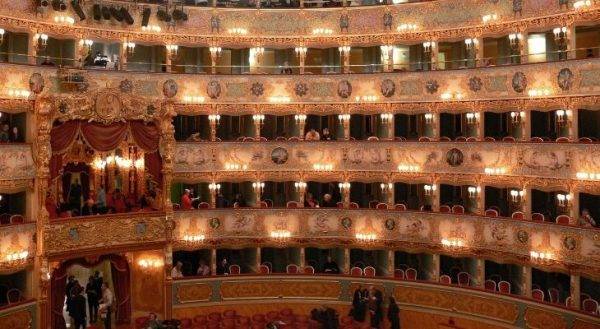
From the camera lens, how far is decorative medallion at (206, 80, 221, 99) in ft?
97.3

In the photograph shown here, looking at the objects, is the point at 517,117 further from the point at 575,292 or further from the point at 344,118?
the point at 344,118

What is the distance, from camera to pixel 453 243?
26.8 meters

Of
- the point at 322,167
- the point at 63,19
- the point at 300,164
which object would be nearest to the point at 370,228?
the point at 322,167

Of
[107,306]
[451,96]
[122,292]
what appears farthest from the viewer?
[451,96]

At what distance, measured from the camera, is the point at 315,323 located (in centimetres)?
2644

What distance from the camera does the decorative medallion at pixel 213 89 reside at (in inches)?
1168

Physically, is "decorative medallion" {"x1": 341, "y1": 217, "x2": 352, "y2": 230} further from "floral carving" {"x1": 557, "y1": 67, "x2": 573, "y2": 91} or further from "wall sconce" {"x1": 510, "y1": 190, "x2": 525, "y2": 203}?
"floral carving" {"x1": 557, "y1": 67, "x2": 573, "y2": 91}

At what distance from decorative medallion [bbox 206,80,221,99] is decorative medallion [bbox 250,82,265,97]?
1613mm

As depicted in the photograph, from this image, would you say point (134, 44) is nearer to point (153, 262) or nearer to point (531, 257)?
point (153, 262)

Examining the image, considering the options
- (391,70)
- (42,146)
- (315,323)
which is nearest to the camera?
(42,146)

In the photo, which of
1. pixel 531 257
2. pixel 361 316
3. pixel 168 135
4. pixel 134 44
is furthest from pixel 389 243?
pixel 134 44

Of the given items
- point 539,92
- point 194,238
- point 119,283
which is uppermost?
point 539,92

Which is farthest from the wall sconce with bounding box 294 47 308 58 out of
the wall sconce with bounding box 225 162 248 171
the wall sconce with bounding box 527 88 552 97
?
the wall sconce with bounding box 527 88 552 97

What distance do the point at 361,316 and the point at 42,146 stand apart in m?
15.0
